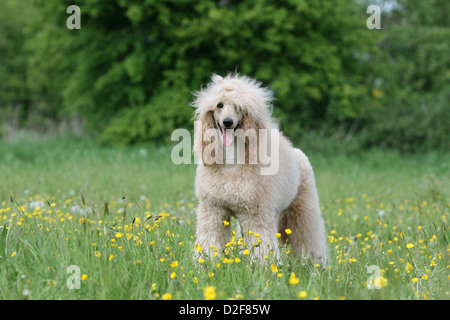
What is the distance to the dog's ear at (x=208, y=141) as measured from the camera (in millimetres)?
3957

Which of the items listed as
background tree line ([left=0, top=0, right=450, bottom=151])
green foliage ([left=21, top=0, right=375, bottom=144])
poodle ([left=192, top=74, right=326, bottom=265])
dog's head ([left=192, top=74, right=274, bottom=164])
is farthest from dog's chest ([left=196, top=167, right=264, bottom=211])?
green foliage ([left=21, top=0, right=375, bottom=144])

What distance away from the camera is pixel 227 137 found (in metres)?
3.87

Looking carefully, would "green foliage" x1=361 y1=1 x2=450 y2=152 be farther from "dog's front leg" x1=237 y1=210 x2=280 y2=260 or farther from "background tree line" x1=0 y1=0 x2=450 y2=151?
"dog's front leg" x1=237 y1=210 x2=280 y2=260

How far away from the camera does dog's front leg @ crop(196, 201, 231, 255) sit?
13.1ft

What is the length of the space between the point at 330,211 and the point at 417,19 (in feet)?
55.7

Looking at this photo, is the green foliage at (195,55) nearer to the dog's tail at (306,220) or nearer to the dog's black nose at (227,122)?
the dog's tail at (306,220)

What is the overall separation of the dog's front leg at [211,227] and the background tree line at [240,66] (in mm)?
9068

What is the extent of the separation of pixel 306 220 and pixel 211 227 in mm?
1032

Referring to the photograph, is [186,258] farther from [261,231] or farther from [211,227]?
[261,231]

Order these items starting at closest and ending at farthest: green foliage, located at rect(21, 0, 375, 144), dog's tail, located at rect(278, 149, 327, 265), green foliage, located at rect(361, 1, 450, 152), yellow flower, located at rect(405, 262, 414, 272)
A: 1. yellow flower, located at rect(405, 262, 414, 272)
2. dog's tail, located at rect(278, 149, 327, 265)
3. green foliage, located at rect(21, 0, 375, 144)
4. green foliage, located at rect(361, 1, 450, 152)

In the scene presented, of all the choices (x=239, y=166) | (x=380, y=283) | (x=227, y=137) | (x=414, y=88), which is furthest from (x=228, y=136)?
(x=414, y=88)

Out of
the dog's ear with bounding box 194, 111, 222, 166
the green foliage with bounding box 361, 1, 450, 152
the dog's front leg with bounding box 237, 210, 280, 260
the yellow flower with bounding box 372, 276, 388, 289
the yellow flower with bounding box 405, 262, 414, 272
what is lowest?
the yellow flower with bounding box 405, 262, 414, 272
